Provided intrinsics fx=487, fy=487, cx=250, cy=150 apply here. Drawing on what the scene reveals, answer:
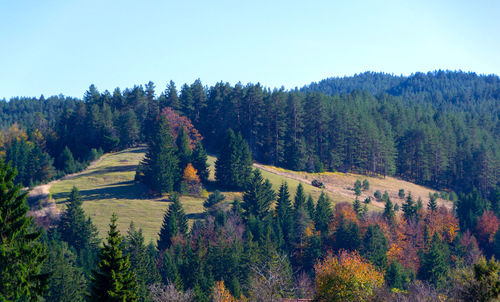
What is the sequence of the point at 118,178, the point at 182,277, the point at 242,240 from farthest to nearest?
the point at 118,178 → the point at 242,240 → the point at 182,277

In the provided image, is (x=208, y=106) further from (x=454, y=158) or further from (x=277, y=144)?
(x=454, y=158)

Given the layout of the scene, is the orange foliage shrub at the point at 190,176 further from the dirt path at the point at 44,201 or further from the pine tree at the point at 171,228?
the dirt path at the point at 44,201

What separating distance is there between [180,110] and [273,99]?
28.9 meters

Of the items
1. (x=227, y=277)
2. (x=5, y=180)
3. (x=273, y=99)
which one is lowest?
(x=227, y=277)

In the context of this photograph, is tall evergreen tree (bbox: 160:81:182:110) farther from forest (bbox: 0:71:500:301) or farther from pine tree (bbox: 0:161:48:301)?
pine tree (bbox: 0:161:48:301)

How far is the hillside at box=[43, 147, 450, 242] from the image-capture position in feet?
269

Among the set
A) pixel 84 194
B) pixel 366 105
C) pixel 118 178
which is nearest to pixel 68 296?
pixel 84 194

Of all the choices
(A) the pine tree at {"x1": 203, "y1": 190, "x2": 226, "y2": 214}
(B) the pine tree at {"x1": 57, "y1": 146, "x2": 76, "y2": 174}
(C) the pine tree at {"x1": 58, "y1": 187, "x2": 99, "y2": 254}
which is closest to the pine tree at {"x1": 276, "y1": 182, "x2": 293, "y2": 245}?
(A) the pine tree at {"x1": 203, "y1": 190, "x2": 226, "y2": 214}

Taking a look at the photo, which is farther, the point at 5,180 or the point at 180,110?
the point at 180,110

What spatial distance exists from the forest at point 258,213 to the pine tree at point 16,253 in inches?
2.3

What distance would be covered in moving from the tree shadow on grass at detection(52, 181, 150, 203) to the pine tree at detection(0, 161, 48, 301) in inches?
2718

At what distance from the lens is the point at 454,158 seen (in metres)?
138

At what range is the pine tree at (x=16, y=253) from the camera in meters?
21.0

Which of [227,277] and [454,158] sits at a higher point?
[454,158]
